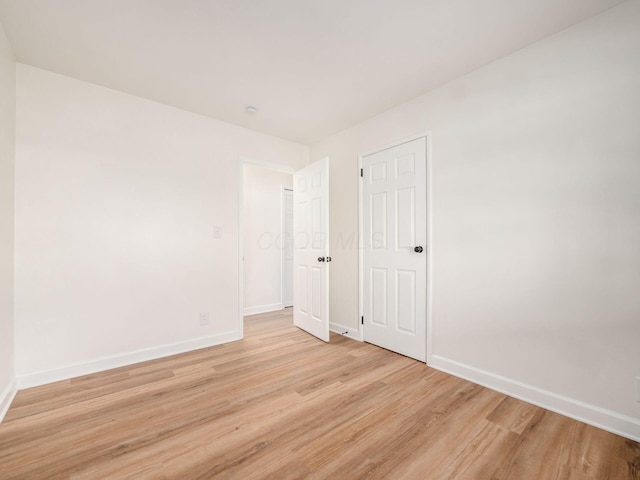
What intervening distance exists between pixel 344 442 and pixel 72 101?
3331 millimetres

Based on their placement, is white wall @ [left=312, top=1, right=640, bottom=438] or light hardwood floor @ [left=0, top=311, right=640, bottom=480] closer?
light hardwood floor @ [left=0, top=311, right=640, bottom=480]

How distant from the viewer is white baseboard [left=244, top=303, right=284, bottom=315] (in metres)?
4.42

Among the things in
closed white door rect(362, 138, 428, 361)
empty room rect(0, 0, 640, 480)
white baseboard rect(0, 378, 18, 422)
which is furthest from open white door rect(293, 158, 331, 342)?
white baseboard rect(0, 378, 18, 422)

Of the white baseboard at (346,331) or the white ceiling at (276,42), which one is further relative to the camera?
the white baseboard at (346,331)

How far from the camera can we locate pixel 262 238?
4.68 metres

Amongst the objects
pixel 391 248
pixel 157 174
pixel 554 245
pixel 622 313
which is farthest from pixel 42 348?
pixel 622 313

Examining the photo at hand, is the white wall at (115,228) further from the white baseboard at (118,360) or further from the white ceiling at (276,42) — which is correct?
the white ceiling at (276,42)

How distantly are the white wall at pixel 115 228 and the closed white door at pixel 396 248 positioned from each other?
61.3 inches

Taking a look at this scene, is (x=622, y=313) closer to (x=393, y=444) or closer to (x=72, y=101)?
(x=393, y=444)

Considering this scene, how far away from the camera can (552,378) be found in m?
1.86

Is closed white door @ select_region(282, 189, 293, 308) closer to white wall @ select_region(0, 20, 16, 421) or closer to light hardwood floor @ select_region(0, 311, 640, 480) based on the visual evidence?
light hardwood floor @ select_region(0, 311, 640, 480)

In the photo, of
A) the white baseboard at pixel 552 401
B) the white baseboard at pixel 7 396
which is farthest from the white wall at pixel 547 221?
the white baseboard at pixel 7 396

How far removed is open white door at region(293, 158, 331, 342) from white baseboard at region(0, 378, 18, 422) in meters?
2.49

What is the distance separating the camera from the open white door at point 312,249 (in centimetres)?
313
